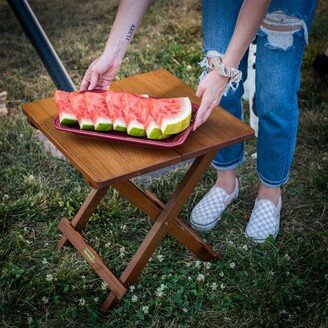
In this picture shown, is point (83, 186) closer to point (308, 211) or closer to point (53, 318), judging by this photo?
point (53, 318)

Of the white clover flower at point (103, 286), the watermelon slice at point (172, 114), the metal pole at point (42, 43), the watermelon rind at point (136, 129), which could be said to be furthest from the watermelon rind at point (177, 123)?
the metal pole at point (42, 43)

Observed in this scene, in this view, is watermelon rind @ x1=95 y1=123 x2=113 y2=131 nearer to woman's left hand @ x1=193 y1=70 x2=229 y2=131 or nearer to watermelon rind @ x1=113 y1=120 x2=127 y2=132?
watermelon rind @ x1=113 y1=120 x2=127 y2=132

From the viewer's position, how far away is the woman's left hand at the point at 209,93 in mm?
2451

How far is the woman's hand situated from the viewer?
275 centimetres

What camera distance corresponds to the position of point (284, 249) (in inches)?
125

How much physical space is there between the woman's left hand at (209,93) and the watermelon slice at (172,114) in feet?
0.17

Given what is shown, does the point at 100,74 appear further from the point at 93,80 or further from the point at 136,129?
the point at 136,129

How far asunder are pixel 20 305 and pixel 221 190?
1.39 metres

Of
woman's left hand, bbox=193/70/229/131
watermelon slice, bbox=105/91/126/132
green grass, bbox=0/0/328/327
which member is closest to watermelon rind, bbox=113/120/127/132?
watermelon slice, bbox=105/91/126/132

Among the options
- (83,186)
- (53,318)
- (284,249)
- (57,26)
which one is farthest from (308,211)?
(57,26)

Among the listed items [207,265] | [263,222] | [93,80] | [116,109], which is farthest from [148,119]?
[263,222]

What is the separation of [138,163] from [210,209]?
1.14 metres

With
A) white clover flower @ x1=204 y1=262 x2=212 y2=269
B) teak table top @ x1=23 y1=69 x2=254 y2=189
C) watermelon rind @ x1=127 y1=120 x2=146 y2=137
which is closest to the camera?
teak table top @ x1=23 y1=69 x2=254 y2=189

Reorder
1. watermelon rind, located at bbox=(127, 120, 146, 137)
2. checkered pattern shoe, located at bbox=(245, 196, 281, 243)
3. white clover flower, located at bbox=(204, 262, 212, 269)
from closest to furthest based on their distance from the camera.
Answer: watermelon rind, located at bbox=(127, 120, 146, 137) < white clover flower, located at bbox=(204, 262, 212, 269) < checkered pattern shoe, located at bbox=(245, 196, 281, 243)
